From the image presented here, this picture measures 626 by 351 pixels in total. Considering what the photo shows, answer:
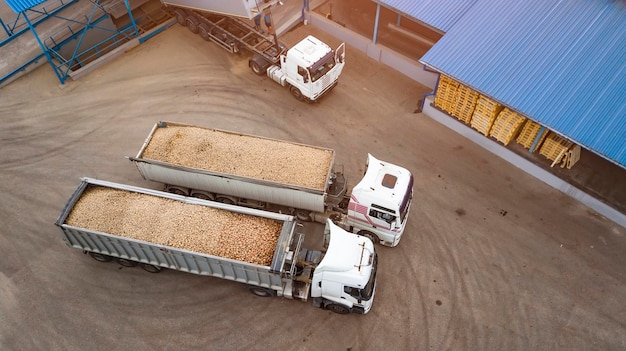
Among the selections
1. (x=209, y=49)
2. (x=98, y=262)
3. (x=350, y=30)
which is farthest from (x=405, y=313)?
(x=209, y=49)

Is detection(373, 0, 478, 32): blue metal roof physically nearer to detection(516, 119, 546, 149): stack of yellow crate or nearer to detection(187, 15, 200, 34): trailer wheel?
detection(516, 119, 546, 149): stack of yellow crate

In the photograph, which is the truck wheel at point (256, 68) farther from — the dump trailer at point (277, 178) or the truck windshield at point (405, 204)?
the truck windshield at point (405, 204)

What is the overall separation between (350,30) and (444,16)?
664 cm

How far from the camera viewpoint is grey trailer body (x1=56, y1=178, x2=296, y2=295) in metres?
15.4

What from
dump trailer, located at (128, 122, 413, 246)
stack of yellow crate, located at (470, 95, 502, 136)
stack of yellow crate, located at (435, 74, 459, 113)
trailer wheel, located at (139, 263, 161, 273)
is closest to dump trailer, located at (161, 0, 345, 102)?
stack of yellow crate, located at (435, 74, 459, 113)

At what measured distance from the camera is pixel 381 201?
659 inches

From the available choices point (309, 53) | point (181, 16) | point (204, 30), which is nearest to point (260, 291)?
point (309, 53)

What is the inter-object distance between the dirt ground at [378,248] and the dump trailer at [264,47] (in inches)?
45.6

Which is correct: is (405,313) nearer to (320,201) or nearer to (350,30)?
(320,201)

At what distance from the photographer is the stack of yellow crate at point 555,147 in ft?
65.8

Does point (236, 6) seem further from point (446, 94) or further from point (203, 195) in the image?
point (446, 94)

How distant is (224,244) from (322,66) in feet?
36.8

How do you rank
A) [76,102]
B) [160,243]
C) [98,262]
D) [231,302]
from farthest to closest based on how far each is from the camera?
1. [76,102]
2. [98,262]
3. [231,302]
4. [160,243]

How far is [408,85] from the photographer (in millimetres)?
25109
